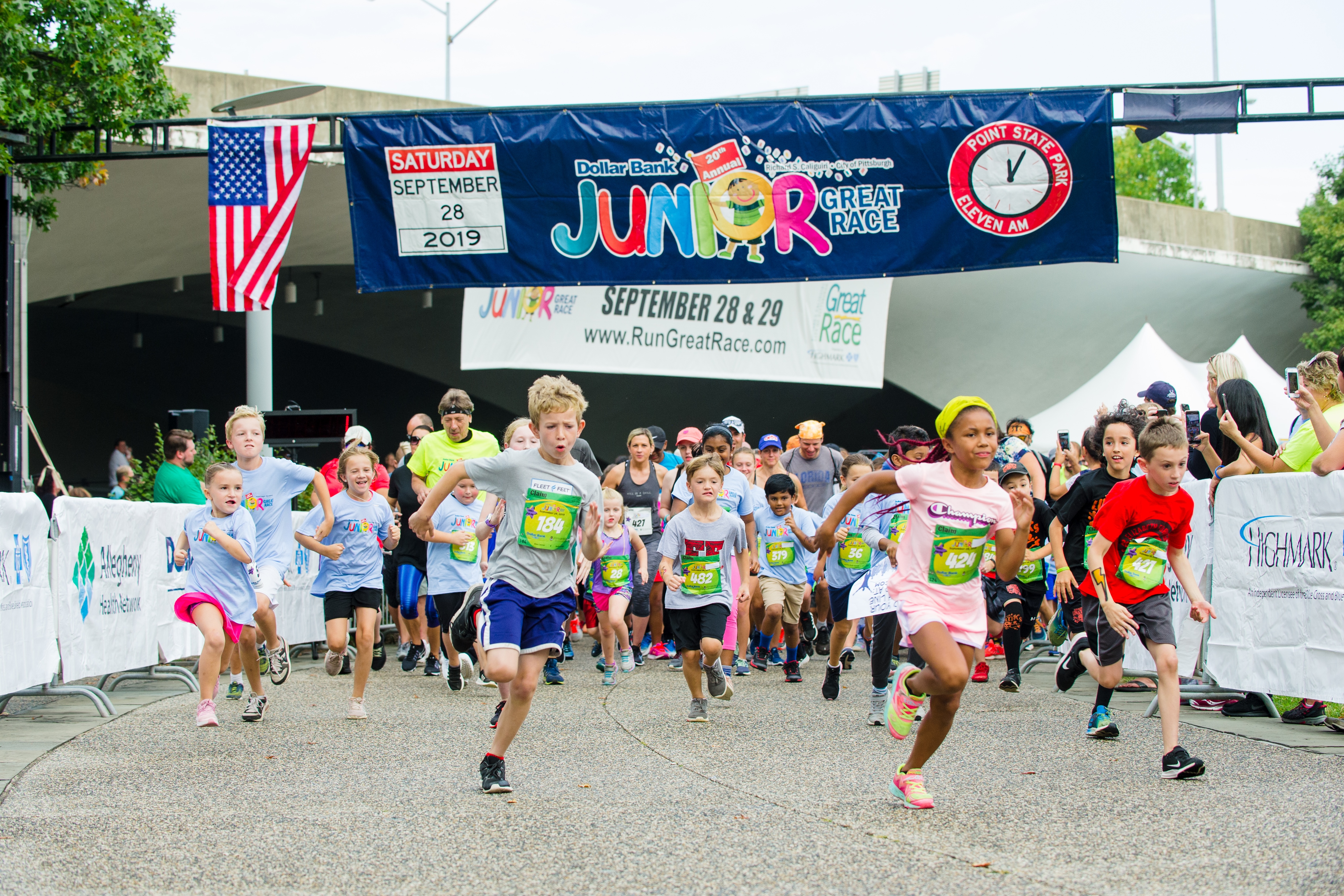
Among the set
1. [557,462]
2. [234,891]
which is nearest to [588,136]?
[557,462]

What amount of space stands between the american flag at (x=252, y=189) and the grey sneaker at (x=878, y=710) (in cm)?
749

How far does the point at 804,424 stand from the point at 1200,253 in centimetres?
1782

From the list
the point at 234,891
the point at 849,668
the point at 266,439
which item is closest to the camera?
the point at 234,891

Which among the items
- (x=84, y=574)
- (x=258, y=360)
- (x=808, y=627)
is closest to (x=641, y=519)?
(x=808, y=627)

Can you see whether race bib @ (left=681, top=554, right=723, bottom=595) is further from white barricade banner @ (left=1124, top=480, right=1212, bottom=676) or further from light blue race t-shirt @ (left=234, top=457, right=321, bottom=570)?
white barricade banner @ (left=1124, top=480, right=1212, bottom=676)

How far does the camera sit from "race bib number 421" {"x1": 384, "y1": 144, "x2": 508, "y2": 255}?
42.0ft

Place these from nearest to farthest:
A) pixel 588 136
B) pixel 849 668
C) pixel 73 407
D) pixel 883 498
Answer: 1. pixel 883 498
2. pixel 849 668
3. pixel 588 136
4. pixel 73 407

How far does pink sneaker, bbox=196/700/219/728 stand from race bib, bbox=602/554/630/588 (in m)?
4.02

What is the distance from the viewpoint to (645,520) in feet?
40.3

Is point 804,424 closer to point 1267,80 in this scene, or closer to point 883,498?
point 883,498

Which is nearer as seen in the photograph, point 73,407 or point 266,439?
point 266,439

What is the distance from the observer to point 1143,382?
18.4 meters

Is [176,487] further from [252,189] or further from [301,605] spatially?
[252,189]

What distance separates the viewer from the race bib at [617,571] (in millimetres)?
11195
